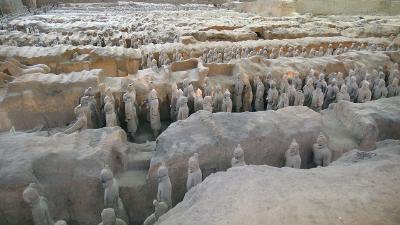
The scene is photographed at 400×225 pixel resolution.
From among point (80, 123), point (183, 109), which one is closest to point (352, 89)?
point (183, 109)

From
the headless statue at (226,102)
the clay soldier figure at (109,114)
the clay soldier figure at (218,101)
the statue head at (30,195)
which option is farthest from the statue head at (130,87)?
the statue head at (30,195)

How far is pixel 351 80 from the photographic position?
23.6ft

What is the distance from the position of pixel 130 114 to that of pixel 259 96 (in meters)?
2.90

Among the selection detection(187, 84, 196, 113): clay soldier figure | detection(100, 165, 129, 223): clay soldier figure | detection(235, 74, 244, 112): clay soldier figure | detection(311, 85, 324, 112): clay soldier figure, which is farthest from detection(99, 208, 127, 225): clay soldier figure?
A: detection(311, 85, 324, 112): clay soldier figure

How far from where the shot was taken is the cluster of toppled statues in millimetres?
9062

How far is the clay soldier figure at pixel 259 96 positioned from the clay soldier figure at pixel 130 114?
272cm

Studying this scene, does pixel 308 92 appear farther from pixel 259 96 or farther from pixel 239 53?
pixel 239 53

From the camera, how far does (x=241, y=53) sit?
9891 mm

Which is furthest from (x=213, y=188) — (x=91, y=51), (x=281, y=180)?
(x=91, y=51)

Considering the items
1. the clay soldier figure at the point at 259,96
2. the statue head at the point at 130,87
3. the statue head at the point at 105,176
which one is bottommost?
the clay soldier figure at the point at 259,96

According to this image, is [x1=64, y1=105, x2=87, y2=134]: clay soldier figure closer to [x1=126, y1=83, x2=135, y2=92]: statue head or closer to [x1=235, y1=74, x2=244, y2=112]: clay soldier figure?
[x1=126, y1=83, x2=135, y2=92]: statue head

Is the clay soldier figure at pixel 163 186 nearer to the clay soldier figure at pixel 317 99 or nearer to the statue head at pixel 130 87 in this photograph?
the statue head at pixel 130 87

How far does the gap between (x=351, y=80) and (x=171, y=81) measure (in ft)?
12.9

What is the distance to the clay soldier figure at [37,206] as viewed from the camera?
3.15 m
